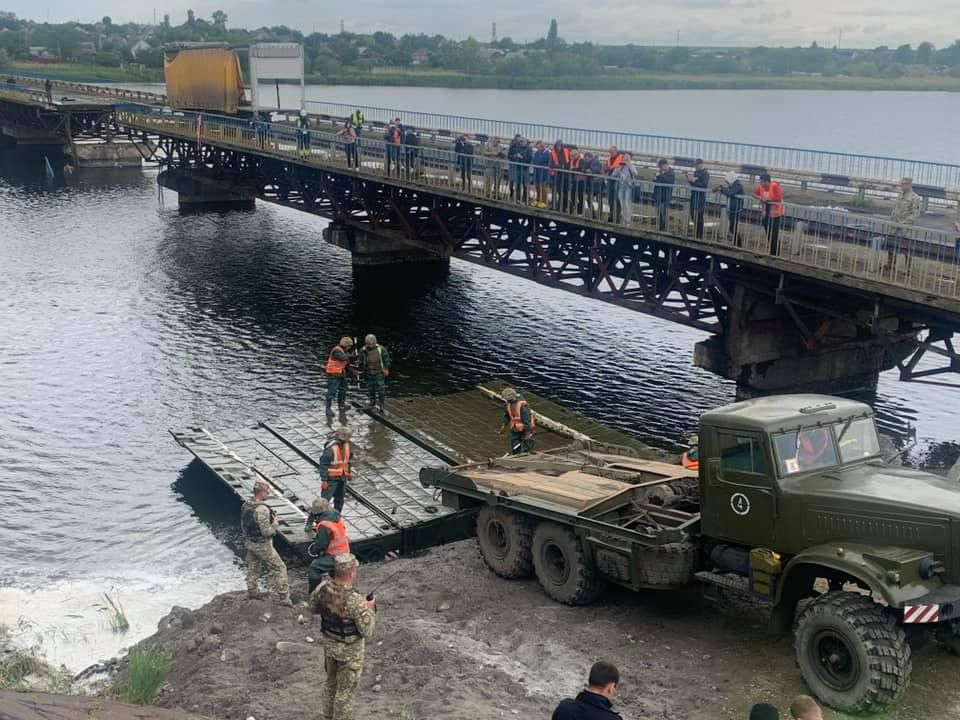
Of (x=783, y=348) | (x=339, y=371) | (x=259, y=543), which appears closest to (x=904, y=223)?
(x=783, y=348)

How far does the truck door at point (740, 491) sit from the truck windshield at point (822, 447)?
21cm

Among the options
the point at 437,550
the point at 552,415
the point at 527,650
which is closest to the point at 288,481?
the point at 437,550

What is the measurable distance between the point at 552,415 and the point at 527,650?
11033 mm

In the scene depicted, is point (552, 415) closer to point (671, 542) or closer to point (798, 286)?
point (798, 286)

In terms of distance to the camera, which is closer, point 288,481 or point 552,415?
point 288,481

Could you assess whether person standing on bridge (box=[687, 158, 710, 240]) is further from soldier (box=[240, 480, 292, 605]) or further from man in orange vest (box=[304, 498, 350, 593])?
man in orange vest (box=[304, 498, 350, 593])

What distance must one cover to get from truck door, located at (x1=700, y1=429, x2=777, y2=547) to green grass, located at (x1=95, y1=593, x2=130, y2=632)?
→ 328 inches

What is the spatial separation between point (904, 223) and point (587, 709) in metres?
17.3

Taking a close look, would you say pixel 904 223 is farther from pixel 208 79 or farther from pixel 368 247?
pixel 208 79

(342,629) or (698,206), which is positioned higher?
(698,206)

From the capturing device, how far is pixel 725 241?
77.4 ft

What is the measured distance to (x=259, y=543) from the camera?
13.6 metres

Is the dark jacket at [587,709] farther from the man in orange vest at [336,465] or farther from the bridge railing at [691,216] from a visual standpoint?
the bridge railing at [691,216]

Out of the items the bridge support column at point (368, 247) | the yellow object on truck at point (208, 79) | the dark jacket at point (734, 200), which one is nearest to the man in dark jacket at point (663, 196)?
the dark jacket at point (734, 200)
